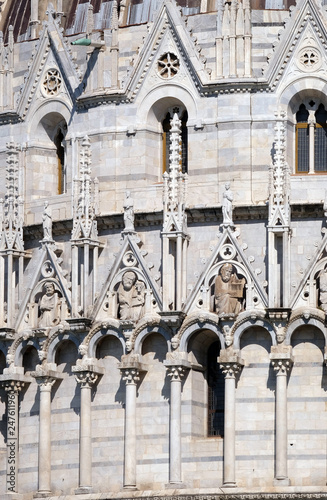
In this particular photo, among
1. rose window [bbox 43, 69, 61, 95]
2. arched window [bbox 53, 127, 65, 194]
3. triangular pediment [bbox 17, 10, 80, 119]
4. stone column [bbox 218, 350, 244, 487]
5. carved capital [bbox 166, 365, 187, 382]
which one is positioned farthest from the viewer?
arched window [bbox 53, 127, 65, 194]

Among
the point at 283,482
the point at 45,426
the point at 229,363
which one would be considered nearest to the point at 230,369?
the point at 229,363

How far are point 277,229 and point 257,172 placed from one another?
174cm

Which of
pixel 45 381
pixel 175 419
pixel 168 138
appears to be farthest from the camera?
pixel 168 138

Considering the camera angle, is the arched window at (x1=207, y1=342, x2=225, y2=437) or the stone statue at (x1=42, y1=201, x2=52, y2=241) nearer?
the arched window at (x1=207, y1=342, x2=225, y2=437)

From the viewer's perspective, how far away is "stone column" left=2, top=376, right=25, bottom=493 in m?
42.8

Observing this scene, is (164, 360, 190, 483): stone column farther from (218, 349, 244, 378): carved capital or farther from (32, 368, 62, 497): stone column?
(32, 368, 62, 497): stone column

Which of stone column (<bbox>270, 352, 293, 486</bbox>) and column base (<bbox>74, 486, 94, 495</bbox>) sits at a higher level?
stone column (<bbox>270, 352, 293, 486</bbox>)

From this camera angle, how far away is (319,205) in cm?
4112

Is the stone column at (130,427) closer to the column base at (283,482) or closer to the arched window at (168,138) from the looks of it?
the column base at (283,482)

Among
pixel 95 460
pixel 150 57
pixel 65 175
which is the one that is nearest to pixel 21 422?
pixel 95 460

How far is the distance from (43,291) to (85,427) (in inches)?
129

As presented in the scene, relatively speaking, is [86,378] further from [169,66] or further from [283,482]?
[169,66]

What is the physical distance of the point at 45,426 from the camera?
42.4 m

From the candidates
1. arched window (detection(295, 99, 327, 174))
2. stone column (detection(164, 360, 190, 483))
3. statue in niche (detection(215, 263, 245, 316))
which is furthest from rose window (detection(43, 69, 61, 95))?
stone column (detection(164, 360, 190, 483))
